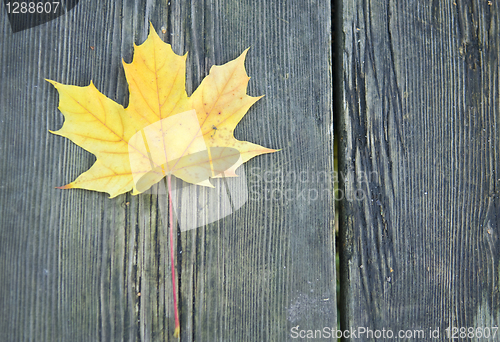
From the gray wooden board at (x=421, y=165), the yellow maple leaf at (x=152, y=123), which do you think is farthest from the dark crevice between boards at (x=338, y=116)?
the yellow maple leaf at (x=152, y=123)

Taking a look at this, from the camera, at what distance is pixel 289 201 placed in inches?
41.9

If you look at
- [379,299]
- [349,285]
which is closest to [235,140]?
[349,285]

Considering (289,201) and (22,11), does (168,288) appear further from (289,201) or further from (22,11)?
(22,11)

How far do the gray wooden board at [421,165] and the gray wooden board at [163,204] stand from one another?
4.3 inches

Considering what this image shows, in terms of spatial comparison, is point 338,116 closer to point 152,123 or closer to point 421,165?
point 421,165

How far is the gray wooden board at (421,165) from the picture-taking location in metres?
1.07

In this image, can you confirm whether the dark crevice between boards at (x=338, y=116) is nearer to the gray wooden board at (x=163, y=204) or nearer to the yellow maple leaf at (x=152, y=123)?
the gray wooden board at (x=163, y=204)

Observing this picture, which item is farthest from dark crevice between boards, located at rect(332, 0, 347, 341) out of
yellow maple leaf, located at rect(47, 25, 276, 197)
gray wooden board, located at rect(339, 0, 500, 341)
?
yellow maple leaf, located at rect(47, 25, 276, 197)

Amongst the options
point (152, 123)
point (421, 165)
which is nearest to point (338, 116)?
point (421, 165)

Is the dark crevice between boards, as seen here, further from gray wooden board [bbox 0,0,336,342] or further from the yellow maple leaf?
the yellow maple leaf

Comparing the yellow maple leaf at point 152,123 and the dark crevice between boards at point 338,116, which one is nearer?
the yellow maple leaf at point 152,123

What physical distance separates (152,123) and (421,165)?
93 cm

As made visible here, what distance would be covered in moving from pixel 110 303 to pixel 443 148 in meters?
1.27

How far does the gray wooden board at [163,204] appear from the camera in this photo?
1009mm
